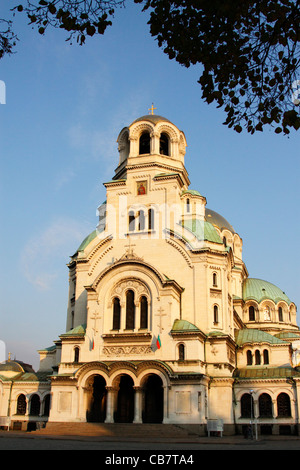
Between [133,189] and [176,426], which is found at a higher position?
[133,189]

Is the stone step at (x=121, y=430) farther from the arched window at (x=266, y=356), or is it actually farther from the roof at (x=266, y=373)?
the arched window at (x=266, y=356)

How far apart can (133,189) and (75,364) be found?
1450cm

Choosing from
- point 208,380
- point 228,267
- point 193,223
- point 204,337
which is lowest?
→ point 208,380

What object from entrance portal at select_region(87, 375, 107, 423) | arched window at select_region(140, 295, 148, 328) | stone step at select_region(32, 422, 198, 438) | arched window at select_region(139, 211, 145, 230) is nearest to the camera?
stone step at select_region(32, 422, 198, 438)

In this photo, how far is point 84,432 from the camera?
31203 millimetres

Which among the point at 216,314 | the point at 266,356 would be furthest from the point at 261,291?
the point at 216,314

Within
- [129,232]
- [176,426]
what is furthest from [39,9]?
[129,232]

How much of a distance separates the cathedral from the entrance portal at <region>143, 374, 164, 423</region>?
68 mm

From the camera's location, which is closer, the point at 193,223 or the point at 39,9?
the point at 39,9

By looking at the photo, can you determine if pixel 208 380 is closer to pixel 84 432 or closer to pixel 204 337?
pixel 204 337

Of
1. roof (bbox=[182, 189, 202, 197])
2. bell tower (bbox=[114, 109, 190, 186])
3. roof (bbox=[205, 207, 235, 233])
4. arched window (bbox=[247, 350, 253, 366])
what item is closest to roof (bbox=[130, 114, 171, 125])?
bell tower (bbox=[114, 109, 190, 186])

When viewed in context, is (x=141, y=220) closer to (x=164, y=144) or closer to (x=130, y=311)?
(x=130, y=311)

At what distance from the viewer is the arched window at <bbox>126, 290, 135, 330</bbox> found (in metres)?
35.2

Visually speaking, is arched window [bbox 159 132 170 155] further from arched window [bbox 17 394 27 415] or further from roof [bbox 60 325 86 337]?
arched window [bbox 17 394 27 415]
